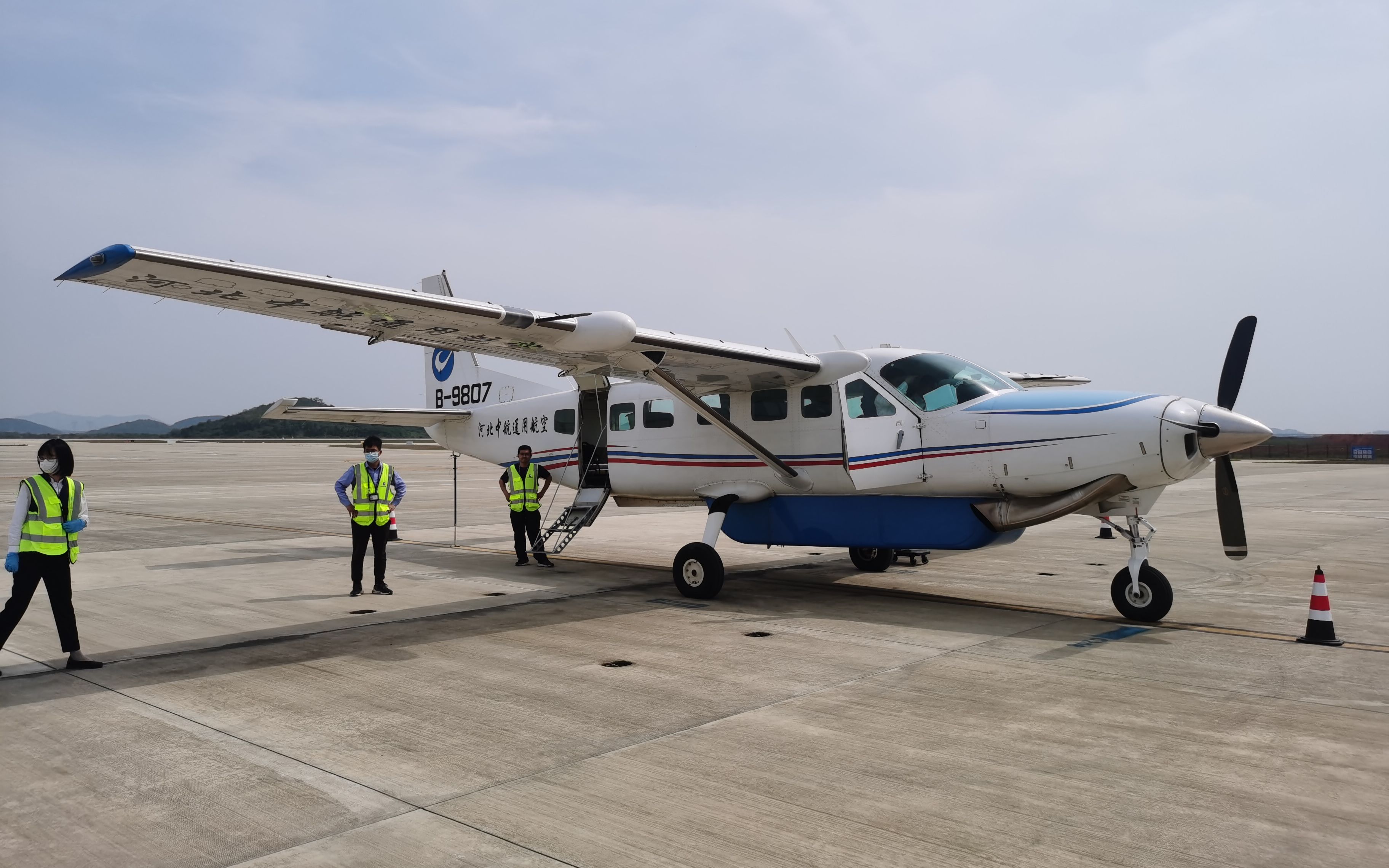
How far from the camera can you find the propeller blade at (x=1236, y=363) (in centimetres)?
909

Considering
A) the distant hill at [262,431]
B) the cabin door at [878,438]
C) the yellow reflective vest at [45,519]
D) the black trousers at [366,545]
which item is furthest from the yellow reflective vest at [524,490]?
the distant hill at [262,431]

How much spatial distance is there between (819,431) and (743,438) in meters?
0.90

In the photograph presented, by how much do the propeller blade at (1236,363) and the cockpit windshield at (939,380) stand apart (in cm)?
199

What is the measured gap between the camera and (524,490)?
13438 millimetres

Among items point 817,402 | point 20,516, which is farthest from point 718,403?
point 20,516

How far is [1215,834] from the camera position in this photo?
4043 millimetres

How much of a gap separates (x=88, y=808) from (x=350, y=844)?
1.45 metres

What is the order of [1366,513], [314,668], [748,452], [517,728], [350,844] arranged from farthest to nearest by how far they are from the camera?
[1366,513], [748,452], [314,668], [517,728], [350,844]

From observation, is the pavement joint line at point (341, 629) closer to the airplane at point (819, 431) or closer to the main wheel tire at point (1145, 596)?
the airplane at point (819, 431)

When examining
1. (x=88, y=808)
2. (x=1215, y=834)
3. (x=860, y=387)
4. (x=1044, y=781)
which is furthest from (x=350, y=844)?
(x=860, y=387)

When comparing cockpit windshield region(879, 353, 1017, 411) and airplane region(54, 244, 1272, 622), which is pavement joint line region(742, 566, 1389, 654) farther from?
cockpit windshield region(879, 353, 1017, 411)

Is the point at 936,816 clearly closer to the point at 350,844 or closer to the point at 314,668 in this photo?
the point at 350,844

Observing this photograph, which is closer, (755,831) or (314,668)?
(755,831)

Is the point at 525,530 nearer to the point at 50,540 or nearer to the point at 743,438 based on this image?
the point at 743,438
